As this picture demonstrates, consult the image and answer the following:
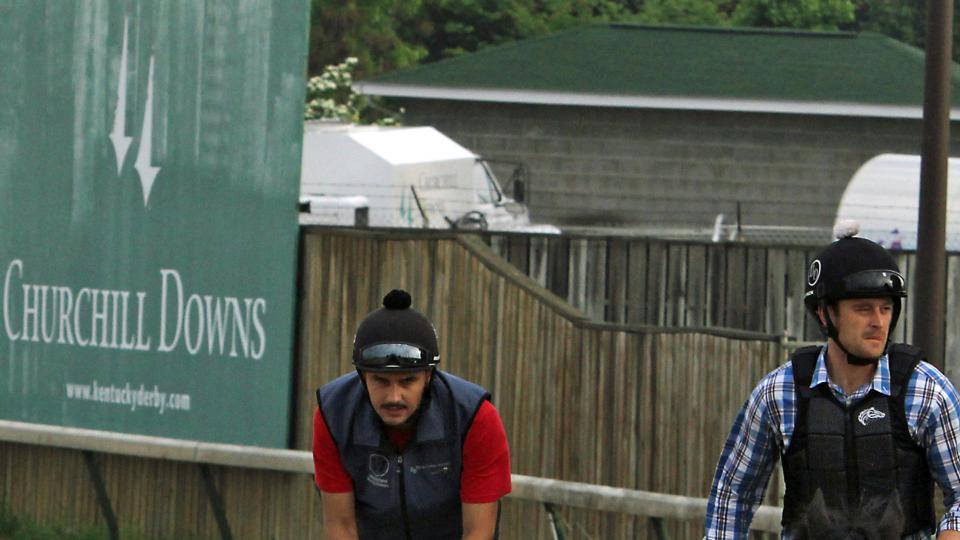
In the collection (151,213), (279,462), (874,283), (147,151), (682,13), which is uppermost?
(682,13)

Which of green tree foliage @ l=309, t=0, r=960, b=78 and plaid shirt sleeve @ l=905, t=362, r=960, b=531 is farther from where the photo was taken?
green tree foliage @ l=309, t=0, r=960, b=78

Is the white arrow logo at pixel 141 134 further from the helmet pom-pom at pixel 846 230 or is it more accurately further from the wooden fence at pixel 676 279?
the helmet pom-pom at pixel 846 230

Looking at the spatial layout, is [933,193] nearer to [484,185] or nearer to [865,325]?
[865,325]

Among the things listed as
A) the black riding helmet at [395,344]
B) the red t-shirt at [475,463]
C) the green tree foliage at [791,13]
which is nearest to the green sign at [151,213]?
the red t-shirt at [475,463]

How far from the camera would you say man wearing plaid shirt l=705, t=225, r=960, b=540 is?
177 inches

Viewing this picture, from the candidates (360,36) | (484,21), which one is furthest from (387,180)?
(484,21)

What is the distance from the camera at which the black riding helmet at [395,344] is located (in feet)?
15.9

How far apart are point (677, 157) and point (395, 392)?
2300cm

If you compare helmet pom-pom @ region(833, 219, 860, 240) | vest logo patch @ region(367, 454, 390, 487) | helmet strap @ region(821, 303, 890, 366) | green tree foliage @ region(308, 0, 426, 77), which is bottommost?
vest logo patch @ region(367, 454, 390, 487)

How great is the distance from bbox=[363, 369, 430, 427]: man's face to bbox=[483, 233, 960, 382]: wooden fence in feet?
19.1

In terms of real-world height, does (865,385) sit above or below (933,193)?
below

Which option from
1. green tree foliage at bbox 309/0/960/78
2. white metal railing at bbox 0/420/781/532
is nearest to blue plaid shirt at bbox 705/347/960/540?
white metal railing at bbox 0/420/781/532

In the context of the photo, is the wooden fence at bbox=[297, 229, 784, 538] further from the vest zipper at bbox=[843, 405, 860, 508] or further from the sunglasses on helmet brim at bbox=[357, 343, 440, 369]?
the vest zipper at bbox=[843, 405, 860, 508]

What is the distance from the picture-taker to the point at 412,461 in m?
5.04
